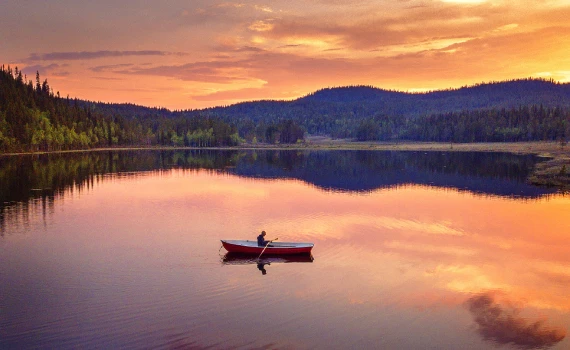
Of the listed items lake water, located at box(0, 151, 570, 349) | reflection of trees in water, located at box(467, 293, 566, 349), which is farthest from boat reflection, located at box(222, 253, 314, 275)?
reflection of trees in water, located at box(467, 293, 566, 349)

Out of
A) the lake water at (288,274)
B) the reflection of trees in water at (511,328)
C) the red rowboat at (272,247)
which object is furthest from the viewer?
the red rowboat at (272,247)

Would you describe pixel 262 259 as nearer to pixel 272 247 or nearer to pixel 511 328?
pixel 272 247

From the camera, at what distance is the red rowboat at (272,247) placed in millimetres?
38688

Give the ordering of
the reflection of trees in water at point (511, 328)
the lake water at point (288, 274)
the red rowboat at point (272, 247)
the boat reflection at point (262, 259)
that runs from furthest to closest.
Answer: the red rowboat at point (272, 247) < the boat reflection at point (262, 259) < the lake water at point (288, 274) < the reflection of trees in water at point (511, 328)

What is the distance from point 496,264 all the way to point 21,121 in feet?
610

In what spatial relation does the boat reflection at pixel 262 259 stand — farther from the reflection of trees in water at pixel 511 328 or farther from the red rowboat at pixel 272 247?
the reflection of trees in water at pixel 511 328

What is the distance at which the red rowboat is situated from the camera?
3869 centimetres

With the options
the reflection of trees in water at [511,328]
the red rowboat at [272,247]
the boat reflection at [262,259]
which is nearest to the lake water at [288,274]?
the reflection of trees in water at [511,328]

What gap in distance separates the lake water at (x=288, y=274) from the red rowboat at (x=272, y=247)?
106 centimetres

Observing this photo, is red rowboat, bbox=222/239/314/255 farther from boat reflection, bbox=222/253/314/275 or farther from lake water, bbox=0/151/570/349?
lake water, bbox=0/151/570/349

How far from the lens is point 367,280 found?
111 ft

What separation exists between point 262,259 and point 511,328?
19.8 m

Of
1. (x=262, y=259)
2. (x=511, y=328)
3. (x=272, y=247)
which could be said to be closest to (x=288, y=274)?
(x=272, y=247)

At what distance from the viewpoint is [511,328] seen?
25.8 meters
